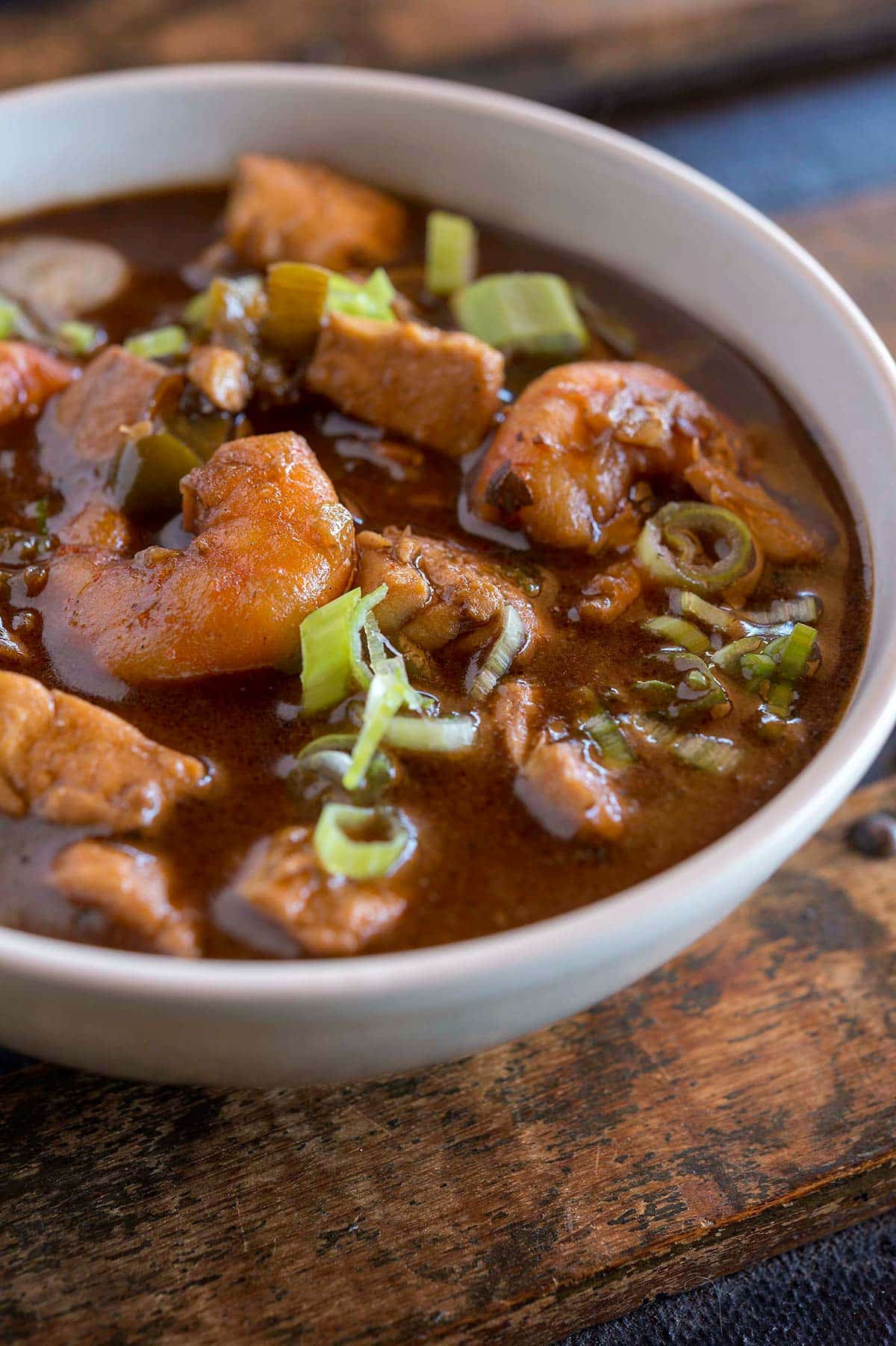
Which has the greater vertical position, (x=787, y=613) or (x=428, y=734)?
(x=787, y=613)

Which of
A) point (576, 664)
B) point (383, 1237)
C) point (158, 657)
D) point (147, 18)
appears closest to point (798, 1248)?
point (383, 1237)

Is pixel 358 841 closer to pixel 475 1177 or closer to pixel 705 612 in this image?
pixel 475 1177

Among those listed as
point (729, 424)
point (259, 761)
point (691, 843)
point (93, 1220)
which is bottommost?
point (93, 1220)

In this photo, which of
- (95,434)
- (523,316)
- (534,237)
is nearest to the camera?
(95,434)

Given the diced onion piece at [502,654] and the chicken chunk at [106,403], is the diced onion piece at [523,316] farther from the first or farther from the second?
the diced onion piece at [502,654]

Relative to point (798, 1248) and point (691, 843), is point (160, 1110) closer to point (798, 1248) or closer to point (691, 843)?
point (691, 843)

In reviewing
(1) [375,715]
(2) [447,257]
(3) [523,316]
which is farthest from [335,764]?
(2) [447,257]

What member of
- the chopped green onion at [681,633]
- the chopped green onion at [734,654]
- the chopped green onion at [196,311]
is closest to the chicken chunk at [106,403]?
the chopped green onion at [196,311]
